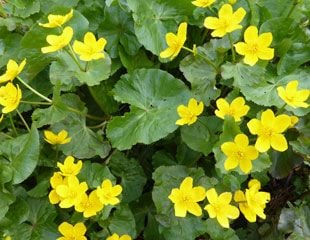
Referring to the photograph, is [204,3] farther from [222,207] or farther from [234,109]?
[222,207]

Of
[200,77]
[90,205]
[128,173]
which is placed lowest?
[128,173]

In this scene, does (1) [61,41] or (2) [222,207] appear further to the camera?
(1) [61,41]

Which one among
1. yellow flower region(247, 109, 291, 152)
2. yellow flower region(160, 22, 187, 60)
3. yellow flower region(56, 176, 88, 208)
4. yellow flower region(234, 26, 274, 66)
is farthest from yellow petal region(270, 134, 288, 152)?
yellow flower region(56, 176, 88, 208)

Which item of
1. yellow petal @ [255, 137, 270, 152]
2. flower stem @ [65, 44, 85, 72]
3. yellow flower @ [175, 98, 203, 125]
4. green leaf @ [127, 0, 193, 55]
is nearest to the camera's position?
yellow petal @ [255, 137, 270, 152]

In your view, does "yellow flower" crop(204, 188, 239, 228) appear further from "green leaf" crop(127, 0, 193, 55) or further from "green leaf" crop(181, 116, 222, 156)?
"green leaf" crop(127, 0, 193, 55)

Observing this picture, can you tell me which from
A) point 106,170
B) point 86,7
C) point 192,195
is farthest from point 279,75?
point 86,7

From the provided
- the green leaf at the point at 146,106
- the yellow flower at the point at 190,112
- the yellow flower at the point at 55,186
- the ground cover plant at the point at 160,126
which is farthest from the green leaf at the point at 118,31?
the yellow flower at the point at 55,186

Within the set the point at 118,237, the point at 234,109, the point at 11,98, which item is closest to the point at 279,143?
the point at 234,109
